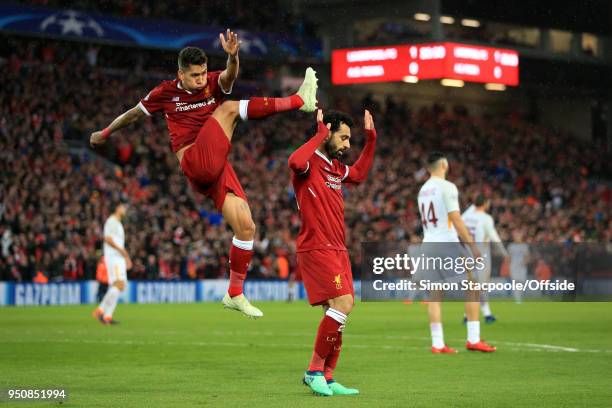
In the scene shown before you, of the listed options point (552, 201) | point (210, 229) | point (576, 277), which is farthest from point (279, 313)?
point (552, 201)

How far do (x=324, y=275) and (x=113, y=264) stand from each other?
12618 millimetres

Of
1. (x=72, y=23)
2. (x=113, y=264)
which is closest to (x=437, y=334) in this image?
(x=113, y=264)

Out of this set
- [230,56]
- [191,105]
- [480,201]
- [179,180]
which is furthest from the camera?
[179,180]

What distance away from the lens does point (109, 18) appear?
4128 centimetres

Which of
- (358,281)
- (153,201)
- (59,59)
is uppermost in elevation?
(59,59)

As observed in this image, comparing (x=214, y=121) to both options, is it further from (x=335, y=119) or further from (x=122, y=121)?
(x=335, y=119)

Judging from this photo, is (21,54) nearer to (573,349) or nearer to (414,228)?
(414,228)

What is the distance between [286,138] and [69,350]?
1135 inches

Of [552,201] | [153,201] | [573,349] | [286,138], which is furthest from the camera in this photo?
[552,201]

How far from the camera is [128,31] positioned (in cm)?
4178

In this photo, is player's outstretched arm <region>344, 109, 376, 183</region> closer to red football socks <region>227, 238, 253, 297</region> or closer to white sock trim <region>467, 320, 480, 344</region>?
red football socks <region>227, 238, 253, 297</region>

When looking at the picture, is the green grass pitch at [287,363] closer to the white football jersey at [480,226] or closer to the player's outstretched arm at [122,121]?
the white football jersey at [480,226]

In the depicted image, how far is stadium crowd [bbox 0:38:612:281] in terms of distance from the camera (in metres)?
32.8

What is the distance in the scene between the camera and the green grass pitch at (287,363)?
1067 cm
